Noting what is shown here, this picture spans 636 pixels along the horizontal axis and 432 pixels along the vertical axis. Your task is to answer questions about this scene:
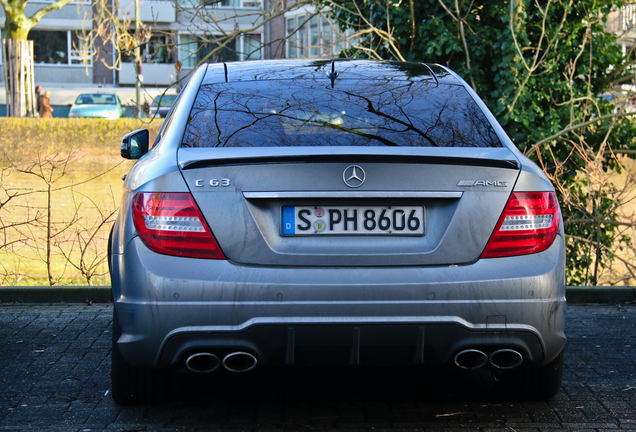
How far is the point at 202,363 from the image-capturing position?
3.36 m

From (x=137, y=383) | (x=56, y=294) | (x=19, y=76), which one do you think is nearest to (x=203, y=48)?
(x=19, y=76)

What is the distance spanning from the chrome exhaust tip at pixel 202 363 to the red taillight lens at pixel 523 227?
1194 mm

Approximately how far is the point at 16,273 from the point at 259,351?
521 centimetres

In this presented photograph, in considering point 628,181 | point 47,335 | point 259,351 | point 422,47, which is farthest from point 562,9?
point 259,351

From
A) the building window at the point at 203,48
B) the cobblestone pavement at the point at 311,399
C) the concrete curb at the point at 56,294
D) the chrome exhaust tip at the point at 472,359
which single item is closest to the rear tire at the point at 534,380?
the cobblestone pavement at the point at 311,399

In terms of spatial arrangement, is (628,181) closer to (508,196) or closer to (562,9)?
(562,9)

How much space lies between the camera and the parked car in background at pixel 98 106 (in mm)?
35906

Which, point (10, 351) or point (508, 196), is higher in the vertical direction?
point (508, 196)

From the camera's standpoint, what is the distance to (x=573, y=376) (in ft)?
15.3

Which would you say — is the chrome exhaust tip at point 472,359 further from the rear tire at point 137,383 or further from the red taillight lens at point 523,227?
the rear tire at point 137,383

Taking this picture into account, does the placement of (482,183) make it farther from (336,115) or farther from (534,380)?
(534,380)

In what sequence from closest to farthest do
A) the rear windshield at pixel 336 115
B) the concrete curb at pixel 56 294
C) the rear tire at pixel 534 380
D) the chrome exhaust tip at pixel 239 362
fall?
1. the chrome exhaust tip at pixel 239 362
2. the rear windshield at pixel 336 115
3. the rear tire at pixel 534 380
4. the concrete curb at pixel 56 294

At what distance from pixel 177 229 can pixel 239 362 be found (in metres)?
0.61

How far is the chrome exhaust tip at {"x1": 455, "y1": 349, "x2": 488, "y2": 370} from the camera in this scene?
132 inches
